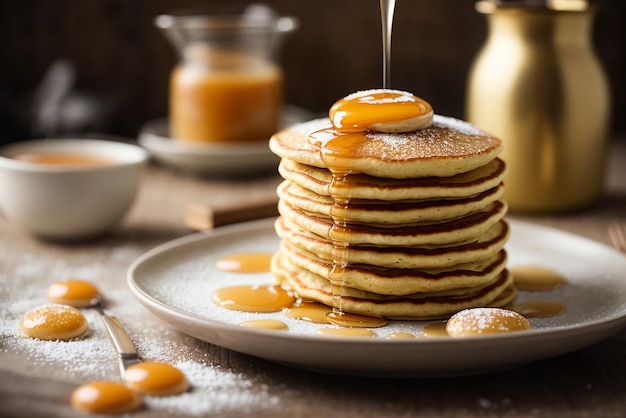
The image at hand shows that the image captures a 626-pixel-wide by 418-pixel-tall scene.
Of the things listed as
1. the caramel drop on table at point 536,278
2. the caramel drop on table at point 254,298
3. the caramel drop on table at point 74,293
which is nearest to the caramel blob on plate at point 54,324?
the caramel drop on table at point 74,293

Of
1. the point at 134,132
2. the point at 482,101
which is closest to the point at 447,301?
the point at 482,101

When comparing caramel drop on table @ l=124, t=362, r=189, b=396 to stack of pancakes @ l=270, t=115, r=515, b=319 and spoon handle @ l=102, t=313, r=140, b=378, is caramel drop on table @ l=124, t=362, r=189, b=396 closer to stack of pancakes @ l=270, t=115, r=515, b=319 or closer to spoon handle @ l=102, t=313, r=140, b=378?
spoon handle @ l=102, t=313, r=140, b=378

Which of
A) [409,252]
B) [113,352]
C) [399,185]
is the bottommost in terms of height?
[113,352]

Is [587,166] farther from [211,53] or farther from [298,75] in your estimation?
[298,75]

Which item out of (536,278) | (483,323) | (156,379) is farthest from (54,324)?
(536,278)

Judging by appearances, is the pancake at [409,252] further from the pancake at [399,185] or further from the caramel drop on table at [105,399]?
the caramel drop on table at [105,399]

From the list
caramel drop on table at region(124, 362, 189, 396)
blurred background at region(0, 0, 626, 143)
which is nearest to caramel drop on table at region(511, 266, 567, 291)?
caramel drop on table at region(124, 362, 189, 396)

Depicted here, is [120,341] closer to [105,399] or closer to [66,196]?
[105,399]
